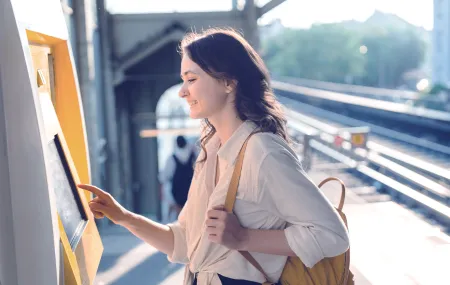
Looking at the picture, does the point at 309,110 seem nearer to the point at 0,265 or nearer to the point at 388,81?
the point at 388,81

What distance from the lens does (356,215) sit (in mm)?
7914

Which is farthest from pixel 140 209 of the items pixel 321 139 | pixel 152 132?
pixel 321 139

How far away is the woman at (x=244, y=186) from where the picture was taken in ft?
5.76

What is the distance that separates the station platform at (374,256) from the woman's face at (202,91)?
139 inches

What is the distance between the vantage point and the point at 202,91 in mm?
1909

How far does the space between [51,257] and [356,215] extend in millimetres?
6745

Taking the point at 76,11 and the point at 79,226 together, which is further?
the point at 76,11

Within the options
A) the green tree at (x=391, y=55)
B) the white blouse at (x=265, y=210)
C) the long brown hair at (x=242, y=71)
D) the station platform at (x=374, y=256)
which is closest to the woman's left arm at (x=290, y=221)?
the white blouse at (x=265, y=210)

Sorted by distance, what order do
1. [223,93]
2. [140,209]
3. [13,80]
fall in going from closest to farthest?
1. [13,80]
2. [223,93]
3. [140,209]

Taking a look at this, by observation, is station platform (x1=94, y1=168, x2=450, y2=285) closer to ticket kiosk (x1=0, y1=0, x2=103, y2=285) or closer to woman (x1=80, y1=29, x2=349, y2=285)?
woman (x1=80, y1=29, x2=349, y2=285)

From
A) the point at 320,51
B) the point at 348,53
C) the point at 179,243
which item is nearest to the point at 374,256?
the point at 179,243

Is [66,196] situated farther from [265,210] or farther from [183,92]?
[265,210]

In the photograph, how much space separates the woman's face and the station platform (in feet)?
11.6

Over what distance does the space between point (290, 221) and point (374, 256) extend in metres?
4.43
